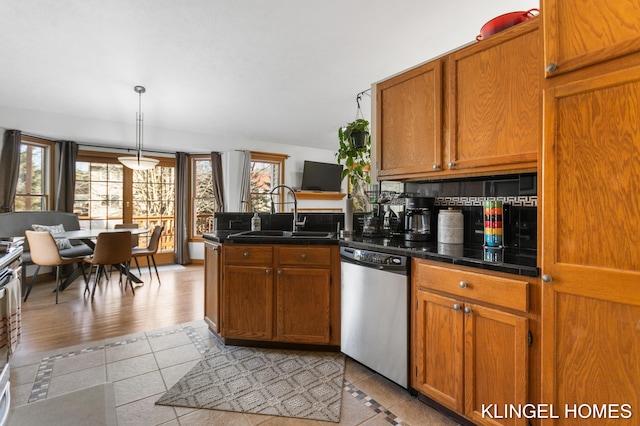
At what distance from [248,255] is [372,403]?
1290 millimetres

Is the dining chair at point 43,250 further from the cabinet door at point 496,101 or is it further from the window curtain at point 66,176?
the cabinet door at point 496,101

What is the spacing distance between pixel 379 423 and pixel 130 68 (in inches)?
149

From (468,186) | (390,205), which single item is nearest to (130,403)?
(390,205)

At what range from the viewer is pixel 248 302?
2.35 m

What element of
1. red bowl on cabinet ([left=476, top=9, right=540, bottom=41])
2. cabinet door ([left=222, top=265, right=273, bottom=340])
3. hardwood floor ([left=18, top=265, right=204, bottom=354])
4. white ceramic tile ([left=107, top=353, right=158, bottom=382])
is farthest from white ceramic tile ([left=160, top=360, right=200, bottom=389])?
red bowl on cabinet ([left=476, top=9, right=540, bottom=41])

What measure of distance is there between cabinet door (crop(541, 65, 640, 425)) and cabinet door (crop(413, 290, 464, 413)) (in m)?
0.37

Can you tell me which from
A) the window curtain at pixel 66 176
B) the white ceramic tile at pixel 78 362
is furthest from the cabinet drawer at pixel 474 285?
the window curtain at pixel 66 176

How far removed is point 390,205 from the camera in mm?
2492

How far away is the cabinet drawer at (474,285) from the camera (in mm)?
1312

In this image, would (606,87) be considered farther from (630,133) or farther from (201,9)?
(201,9)

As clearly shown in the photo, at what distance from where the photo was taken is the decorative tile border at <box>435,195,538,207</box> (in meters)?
1.83

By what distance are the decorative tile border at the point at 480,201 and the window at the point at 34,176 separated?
19.1ft

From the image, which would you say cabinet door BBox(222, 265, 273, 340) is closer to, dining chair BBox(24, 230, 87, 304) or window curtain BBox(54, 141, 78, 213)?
dining chair BBox(24, 230, 87, 304)

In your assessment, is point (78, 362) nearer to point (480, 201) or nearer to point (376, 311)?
point (376, 311)
